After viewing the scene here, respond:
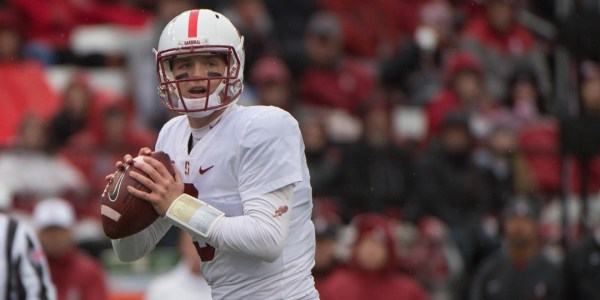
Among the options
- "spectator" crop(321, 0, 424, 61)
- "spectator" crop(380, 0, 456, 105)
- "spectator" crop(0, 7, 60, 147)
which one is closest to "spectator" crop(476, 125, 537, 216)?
"spectator" crop(380, 0, 456, 105)

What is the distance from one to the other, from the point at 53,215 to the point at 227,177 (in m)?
4.10

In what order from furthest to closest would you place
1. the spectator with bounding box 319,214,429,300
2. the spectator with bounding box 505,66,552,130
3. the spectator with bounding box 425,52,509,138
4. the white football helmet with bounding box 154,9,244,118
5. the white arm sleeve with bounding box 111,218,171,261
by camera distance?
the spectator with bounding box 505,66,552,130 → the spectator with bounding box 425,52,509,138 → the spectator with bounding box 319,214,429,300 → the white arm sleeve with bounding box 111,218,171,261 → the white football helmet with bounding box 154,9,244,118

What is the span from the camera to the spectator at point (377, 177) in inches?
403

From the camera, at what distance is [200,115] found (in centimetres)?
495

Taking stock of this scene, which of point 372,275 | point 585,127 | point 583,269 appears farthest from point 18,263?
point 585,127

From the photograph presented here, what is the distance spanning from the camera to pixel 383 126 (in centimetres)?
1053

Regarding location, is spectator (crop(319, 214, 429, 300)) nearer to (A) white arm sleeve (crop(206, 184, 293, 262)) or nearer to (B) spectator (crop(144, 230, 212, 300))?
(B) spectator (crop(144, 230, 212, 300))

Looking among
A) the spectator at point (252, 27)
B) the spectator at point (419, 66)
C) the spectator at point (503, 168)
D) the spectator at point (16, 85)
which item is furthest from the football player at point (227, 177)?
the spectator at point (419, 66)

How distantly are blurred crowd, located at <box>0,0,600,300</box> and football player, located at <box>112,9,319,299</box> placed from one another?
157 inches

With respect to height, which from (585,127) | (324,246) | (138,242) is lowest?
(324,246)

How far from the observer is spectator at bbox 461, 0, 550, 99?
12.1 meters

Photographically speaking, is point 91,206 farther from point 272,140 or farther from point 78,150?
point 272,140

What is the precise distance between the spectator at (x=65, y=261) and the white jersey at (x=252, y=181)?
393 cm

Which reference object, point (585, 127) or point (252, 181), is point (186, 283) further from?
point (252, 181)
